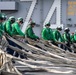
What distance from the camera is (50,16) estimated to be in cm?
2773

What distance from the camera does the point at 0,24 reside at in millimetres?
11820

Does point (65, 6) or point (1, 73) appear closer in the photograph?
point (1, 73)

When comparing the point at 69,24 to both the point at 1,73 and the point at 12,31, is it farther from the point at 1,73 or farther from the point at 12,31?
the point at 1,73

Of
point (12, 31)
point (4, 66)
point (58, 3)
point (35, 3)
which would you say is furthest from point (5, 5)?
point (4, 66)

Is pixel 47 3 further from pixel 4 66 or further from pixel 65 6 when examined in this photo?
pixel 4 66

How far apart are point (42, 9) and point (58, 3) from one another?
1304 mm

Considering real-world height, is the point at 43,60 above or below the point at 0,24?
below

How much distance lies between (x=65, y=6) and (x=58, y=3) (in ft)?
2.00

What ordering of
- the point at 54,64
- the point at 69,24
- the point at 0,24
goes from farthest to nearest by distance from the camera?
the point at 69,24 < the point at 0,24 < the point at 54,64

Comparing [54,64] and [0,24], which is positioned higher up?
[0,24]

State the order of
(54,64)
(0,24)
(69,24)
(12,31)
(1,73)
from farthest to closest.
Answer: (69,24) → (12,31) → (0,24) → (54,64) → (1,73)

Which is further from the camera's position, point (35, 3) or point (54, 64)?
point (35, 3)

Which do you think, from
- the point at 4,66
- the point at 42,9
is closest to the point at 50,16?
the point at 42,9

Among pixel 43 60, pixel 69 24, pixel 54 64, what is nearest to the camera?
pixel 54 64
